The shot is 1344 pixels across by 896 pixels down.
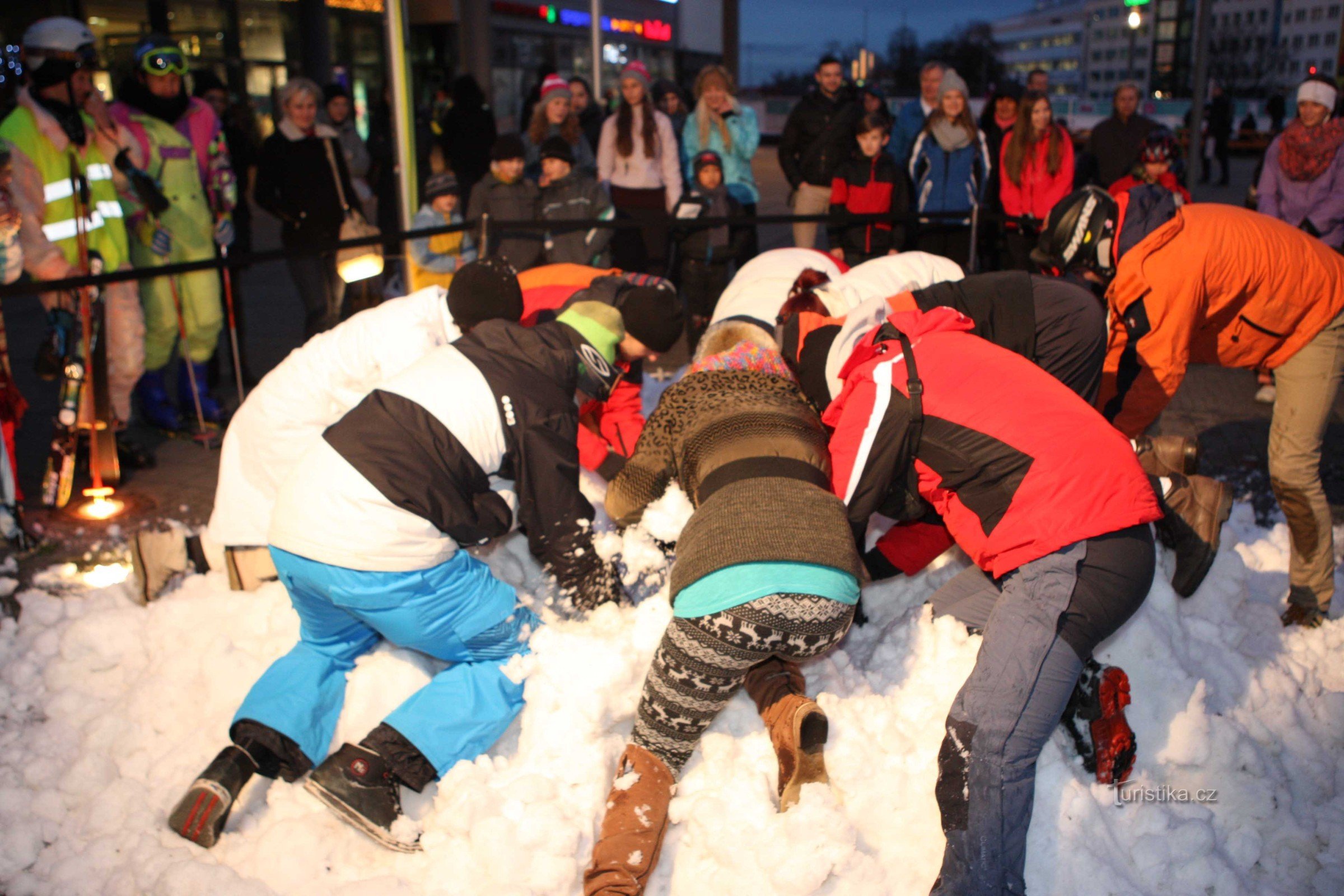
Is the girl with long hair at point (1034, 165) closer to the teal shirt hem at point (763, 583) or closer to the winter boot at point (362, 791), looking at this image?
the teal shirt hem at point (763, 583)

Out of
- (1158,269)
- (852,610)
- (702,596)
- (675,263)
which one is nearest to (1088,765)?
(852,610)

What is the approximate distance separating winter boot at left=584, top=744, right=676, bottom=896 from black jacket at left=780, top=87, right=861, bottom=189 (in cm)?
523

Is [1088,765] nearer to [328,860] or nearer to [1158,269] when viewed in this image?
[1158,269]

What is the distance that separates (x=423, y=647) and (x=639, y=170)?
4.74 m

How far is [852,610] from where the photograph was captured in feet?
7.95

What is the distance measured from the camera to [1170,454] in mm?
3734

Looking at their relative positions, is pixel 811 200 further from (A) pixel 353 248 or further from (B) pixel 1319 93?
(A) pixel 353 248

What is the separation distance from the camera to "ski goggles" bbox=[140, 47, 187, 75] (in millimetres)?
5160

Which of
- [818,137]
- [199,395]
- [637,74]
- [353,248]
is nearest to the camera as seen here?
[353,248]

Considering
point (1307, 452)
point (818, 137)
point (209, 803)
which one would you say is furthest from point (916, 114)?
point (209, 803)

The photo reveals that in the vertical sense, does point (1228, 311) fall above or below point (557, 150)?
below

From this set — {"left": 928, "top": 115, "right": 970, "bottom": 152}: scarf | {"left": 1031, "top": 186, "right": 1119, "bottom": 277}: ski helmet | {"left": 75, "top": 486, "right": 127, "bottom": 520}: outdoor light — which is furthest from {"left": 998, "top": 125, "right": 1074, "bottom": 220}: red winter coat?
{"left": 75, "top": 486, "right": 127, "bottom": 520}: outdoor light

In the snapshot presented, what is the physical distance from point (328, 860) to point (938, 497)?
70.2 inches

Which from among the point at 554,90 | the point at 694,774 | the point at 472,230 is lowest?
the point at 694,774
